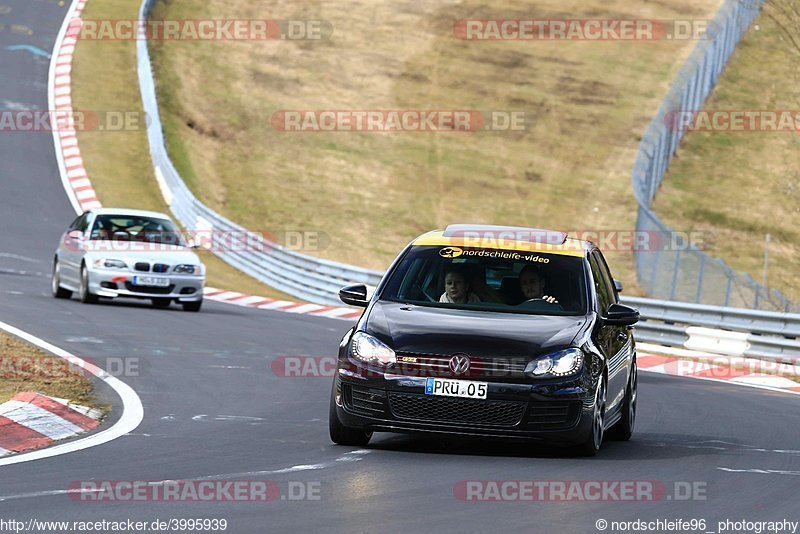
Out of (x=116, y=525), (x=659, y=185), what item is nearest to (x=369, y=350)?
(x=116, y=525)

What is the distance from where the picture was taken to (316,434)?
36.4 feet

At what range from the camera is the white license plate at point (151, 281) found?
22359mm

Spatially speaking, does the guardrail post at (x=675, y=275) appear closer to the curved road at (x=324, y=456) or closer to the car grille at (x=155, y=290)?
the curved road at (x=324, y=456)

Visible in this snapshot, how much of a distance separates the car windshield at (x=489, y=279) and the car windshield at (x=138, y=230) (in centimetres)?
1263

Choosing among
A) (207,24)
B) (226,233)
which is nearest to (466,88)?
(207,24)

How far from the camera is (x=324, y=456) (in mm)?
9906

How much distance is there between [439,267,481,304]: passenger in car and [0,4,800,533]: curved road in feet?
3.42

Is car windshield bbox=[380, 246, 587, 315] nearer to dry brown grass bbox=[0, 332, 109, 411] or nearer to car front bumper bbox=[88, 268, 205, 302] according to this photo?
dry brown grass bbox=[0, 332, 109, 411]

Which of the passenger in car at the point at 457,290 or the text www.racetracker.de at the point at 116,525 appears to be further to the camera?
the passenger in car at the point at 457,290

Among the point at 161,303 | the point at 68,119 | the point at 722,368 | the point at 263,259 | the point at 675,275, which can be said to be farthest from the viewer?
the point at 68,119

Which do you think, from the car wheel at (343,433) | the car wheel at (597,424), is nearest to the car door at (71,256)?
the car wheel at (343,433)

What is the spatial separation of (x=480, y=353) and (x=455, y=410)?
410 mm

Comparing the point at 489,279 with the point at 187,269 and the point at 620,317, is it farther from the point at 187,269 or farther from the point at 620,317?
the point at 187,269

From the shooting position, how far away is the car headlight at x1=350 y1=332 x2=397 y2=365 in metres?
9.96
